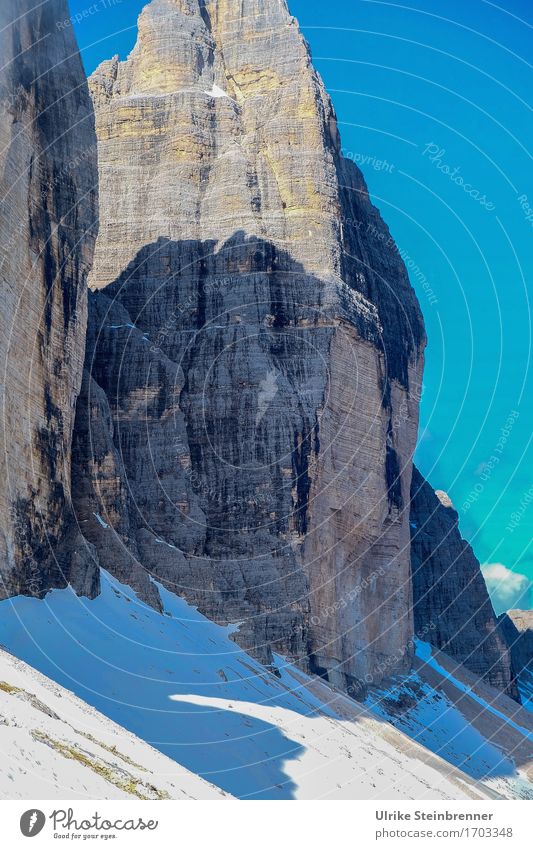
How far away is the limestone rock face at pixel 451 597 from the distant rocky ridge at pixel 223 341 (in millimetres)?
21438

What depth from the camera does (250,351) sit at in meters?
99.2

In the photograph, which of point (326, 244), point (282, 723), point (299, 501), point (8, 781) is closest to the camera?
point (8, 781)

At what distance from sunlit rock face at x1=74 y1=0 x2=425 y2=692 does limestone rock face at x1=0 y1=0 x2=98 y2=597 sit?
10.1m

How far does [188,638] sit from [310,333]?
108ft

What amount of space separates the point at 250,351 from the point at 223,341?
2044mm

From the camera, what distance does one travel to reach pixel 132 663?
62.5 m

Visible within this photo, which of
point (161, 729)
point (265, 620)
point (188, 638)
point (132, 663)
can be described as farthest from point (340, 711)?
point (161, 729)

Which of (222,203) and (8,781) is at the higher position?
(222,203)

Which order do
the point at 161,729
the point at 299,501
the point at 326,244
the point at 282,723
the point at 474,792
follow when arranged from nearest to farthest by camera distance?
the point at 161,729 < the point at 282,723 < the point at 474,792 < the point at 299,501 < the point at 326,244

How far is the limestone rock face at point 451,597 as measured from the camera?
454 ft

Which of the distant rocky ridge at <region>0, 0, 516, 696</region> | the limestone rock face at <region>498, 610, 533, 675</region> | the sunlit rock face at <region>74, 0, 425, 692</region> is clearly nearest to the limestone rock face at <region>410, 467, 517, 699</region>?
the limestone rock face at <region>498, 610, 533, 675</region>

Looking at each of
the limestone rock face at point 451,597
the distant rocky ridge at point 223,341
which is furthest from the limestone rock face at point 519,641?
the distant rocky ridge at point 223,341

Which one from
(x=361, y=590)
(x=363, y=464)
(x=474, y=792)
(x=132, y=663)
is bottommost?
(x=474, y=792)

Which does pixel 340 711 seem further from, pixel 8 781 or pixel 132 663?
pixel 8 781
